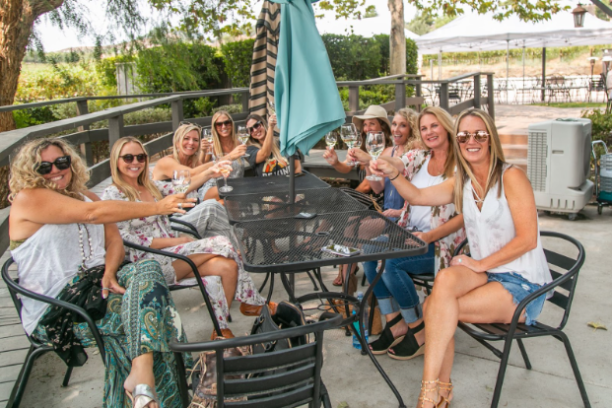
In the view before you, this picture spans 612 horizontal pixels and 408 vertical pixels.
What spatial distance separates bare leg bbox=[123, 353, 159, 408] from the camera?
2.09 metres

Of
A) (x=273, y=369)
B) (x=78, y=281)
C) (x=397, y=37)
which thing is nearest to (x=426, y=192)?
(x=273, y=369)

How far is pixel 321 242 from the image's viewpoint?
241cm

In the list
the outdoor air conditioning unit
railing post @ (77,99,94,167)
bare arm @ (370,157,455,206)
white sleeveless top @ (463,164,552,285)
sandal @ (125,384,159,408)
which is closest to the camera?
sandal @ (125,384,159,408)

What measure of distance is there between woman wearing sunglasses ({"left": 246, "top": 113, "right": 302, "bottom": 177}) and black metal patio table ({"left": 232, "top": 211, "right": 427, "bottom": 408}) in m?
1.77

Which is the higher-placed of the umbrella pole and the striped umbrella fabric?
the striped umbrella fabric

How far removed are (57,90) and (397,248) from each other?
10.5 meters

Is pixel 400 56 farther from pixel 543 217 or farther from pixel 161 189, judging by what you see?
pixel 161 189

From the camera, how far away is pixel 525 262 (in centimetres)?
236

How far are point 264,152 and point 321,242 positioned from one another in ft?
Answer: 7.38

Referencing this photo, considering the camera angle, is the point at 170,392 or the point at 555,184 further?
the point at 555,184

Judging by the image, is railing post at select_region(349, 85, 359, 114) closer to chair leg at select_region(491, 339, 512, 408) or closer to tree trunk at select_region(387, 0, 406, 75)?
tree trunk at select_region(387, 0, 406, 75)

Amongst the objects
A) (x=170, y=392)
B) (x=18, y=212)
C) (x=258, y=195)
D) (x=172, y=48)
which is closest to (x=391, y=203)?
(x=258, y=195)

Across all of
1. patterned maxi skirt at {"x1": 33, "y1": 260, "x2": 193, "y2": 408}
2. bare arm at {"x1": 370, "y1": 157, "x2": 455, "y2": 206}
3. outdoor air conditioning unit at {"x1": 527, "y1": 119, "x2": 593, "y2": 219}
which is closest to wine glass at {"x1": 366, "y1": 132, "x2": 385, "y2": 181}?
bare arm at {"x1": 370, "y1": 157, "x2": 455, "y2": 206}

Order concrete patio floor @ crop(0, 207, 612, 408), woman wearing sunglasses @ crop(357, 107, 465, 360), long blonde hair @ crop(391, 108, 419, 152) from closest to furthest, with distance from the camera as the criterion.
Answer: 1. concrete patio floor @ crop(0, 207, 612, 408)
2. woman wearing sunglasses @ crop(357, 107, 465, 360)
3. long blonde hair @ crop(391, 108, 419, 152)
